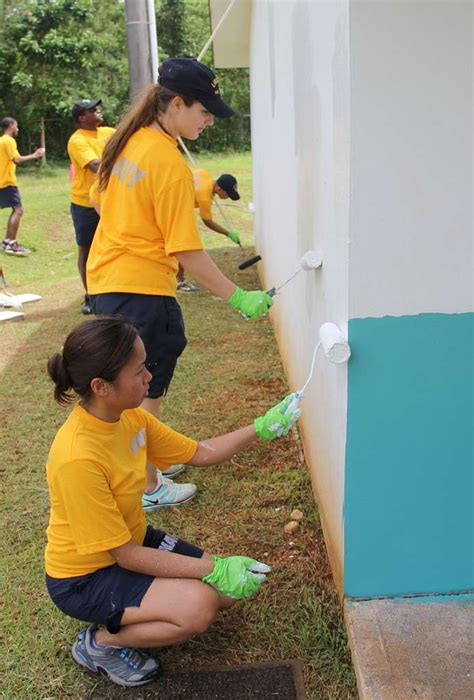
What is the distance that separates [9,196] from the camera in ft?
27.9

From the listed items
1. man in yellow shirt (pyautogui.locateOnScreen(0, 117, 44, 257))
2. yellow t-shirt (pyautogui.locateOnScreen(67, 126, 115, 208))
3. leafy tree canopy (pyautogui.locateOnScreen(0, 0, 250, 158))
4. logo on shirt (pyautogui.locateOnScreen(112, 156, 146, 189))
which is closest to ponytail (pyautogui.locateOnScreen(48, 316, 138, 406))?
logo on shirt (pyautogui.locateOnScreen(112, 156, 146, 189))

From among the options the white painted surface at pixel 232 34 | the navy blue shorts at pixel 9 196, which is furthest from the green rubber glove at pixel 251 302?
the navy blue shorts at pixel 9 196

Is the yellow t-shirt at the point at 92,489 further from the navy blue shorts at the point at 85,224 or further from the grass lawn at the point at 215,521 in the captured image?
the navy blue shorts at the point at 85,224

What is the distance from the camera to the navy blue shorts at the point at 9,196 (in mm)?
8461

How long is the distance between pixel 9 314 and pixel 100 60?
56.4 feet

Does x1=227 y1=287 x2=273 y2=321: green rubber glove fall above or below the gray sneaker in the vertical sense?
above

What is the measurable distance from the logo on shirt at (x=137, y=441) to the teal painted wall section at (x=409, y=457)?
64 centimetres

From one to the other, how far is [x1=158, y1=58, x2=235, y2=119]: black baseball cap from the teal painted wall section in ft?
3.53

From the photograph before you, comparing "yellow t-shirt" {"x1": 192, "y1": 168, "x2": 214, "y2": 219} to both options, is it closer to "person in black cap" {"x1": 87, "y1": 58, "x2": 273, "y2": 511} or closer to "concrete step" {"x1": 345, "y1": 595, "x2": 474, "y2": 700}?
"person in black cap" {"x1": 87, "y1": 58, "x2": 273, "y2": 511}

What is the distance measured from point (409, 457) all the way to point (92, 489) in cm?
88

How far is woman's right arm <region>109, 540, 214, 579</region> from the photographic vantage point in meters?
1.89

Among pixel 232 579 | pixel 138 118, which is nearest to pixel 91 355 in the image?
pixel 232 579

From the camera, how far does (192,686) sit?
195 centimetres

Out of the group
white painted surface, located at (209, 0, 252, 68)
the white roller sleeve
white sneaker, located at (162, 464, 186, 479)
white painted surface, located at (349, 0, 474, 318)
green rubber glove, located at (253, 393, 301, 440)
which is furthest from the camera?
white painted surface, located at (209, 0, 252, 68)
